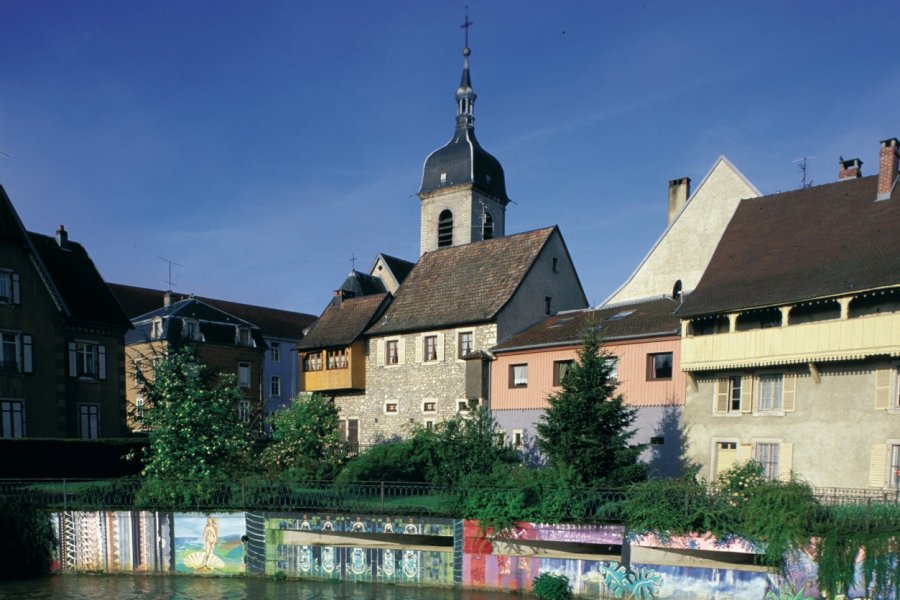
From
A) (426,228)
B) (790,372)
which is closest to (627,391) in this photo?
(790,372)

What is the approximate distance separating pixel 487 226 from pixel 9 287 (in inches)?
1330

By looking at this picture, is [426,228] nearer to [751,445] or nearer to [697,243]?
[697,243]

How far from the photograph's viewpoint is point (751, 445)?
23.9 m

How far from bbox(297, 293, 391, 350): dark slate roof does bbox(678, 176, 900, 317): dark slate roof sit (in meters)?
16.8

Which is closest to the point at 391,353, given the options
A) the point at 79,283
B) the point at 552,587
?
the point at 79,283

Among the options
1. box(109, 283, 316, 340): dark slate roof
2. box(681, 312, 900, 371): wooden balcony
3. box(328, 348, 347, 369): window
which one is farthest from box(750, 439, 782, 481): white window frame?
box(109, 283, 316, 340): dark slate roof

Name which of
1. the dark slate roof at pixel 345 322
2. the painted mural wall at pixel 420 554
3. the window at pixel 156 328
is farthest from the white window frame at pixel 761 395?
the window at pixel 156 328

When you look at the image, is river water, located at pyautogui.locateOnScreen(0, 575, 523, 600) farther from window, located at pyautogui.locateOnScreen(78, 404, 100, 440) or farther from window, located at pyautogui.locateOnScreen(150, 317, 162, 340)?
window, located at pyautogui.locateOnScreen(150, 317, 162, 340)

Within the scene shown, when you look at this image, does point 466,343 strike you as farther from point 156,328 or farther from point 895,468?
point 156,328

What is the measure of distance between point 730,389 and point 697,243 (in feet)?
28.5

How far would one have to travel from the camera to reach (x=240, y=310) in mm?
60344

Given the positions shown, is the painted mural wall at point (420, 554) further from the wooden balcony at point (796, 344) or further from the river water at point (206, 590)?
the wooden balcony at point (796, 344)

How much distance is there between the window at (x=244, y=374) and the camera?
49800 mm

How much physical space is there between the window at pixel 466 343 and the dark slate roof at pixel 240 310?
28.4 metres
